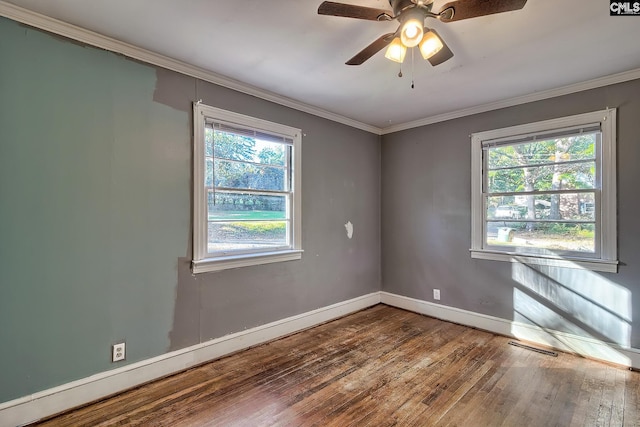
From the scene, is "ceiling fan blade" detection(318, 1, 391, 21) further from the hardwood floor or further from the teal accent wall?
the hardwood floor

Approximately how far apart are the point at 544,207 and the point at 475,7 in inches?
96.5

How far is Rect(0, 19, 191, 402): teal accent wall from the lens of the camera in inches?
74.8

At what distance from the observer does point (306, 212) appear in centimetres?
355

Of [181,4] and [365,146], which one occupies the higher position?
[181,4]

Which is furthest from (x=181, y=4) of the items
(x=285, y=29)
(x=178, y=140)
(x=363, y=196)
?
(x=363, y=196)

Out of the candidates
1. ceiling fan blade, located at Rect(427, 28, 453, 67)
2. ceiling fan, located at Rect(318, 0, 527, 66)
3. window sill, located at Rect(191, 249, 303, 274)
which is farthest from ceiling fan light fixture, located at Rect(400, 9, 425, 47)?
window sill, located at Rect(191, 249, 303, 274)

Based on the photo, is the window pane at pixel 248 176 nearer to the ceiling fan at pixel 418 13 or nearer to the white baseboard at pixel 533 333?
→ the ceiling fan at pixel 418 13

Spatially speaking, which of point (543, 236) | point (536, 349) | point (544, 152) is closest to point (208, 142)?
point (544, 152)

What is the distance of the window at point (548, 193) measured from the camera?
2801 mm

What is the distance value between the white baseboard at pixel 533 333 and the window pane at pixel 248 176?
238 centimetres

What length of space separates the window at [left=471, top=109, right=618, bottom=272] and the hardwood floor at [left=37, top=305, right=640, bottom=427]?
97 cm

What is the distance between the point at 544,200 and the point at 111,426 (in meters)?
4.05

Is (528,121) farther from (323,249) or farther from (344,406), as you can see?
(344,406)

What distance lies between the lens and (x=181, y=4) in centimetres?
182
